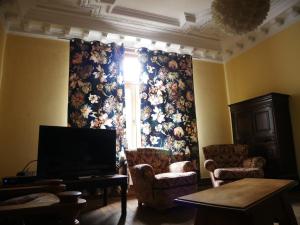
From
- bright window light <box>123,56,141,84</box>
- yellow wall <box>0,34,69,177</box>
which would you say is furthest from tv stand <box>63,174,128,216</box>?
bright window light <box>123,56,141,84</box>

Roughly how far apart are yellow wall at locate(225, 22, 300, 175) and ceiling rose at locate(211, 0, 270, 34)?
201cm

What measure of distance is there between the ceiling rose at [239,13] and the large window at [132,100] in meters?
2.24

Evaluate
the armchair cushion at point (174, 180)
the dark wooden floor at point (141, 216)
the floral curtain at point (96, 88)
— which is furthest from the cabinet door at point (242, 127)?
the floral curtain at point (96, 88)

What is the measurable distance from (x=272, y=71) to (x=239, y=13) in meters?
2.41

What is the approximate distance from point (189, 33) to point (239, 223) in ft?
12.9

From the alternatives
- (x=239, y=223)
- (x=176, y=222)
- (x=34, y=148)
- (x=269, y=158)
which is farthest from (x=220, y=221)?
(x=34, y=148)

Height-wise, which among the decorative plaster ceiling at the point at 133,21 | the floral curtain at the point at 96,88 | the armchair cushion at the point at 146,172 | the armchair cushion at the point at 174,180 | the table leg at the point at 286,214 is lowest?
the table leg at the point at 286,214

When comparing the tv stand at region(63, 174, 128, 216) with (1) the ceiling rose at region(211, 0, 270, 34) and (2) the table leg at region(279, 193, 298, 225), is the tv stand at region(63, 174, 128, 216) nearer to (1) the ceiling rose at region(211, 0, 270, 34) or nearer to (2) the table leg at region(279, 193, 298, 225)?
(2) the table leg at region(279, 193, 298, 225)

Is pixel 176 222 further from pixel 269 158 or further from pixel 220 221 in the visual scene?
pixel 269 158

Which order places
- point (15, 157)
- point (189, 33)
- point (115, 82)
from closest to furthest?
point (15, 157), point (115, 82), point (189, 33)

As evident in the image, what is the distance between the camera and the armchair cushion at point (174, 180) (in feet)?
9.40

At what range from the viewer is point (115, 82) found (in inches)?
159

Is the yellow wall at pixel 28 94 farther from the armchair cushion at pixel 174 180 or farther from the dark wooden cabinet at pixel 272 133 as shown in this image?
the dark wooden cabinet at pixel 272 133

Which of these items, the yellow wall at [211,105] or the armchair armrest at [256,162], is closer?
the armchair armrest at [256,162]
